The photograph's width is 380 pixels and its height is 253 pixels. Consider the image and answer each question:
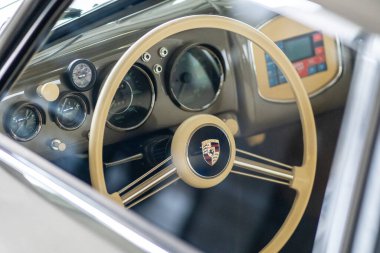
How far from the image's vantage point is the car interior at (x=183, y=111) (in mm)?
1440

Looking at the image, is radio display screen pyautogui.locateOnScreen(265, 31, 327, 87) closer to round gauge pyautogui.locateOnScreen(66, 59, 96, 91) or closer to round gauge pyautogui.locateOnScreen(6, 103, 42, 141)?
round gauge pyautogui.locateOnScreen(66, 59, 96, 91)

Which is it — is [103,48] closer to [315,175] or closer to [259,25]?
[259,25]

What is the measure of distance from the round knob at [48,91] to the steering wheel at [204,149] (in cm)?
17

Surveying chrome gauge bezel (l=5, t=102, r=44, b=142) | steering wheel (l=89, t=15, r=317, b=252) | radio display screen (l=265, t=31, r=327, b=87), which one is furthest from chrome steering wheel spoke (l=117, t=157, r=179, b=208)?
radio display screen (l=265, t=31, r=327, b=87)

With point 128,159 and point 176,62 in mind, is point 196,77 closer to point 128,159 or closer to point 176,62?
point 176,62

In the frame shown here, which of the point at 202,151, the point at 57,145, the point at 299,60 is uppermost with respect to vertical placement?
the point at 299,60

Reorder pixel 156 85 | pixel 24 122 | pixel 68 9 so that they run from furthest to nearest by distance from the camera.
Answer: pixel 156 85 < pixel 24 122 < pixel 68 9

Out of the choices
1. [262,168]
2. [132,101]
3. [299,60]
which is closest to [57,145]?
[132,101]

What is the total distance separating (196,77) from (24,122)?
1.48ft

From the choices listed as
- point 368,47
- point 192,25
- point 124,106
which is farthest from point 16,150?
point 368,47

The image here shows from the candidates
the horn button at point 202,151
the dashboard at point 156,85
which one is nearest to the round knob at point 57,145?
the dashboard at point 156,85

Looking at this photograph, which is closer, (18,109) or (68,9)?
(68,9)

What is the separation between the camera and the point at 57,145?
4.98 feet

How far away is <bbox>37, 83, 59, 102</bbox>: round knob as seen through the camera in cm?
155
